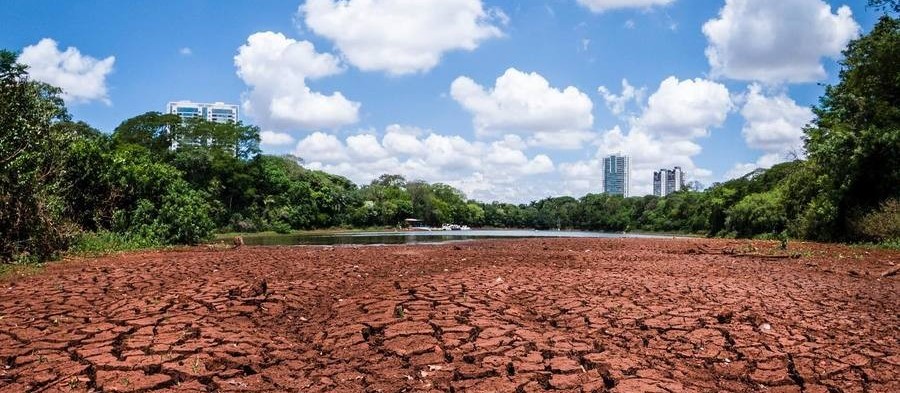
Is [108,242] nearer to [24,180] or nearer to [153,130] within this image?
[24,180]

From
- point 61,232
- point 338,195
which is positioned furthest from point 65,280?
point 338,195

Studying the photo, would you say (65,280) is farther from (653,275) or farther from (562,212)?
(562,212)

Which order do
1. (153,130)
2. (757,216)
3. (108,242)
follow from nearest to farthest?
(108,242), (757,216), (153,130)

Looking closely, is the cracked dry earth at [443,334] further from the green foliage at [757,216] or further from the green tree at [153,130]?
the green tree at [153,130]

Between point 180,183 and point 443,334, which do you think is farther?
point 180,183

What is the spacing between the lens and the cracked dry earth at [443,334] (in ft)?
12.4

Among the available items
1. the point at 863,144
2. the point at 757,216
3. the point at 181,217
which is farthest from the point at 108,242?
the point at 757,216

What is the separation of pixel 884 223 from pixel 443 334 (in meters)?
17.9

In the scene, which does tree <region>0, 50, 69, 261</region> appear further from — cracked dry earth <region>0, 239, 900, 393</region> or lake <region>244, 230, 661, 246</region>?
lake <region>244, 230, 661, 246</region>

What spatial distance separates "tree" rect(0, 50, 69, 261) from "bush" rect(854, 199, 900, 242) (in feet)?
70.1

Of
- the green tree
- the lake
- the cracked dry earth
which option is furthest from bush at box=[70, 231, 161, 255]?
the green tree

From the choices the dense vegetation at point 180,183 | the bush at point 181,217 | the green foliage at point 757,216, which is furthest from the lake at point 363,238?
the green foliage at point 757,216

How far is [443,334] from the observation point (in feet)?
15.4

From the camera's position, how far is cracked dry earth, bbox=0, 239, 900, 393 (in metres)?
3.78
